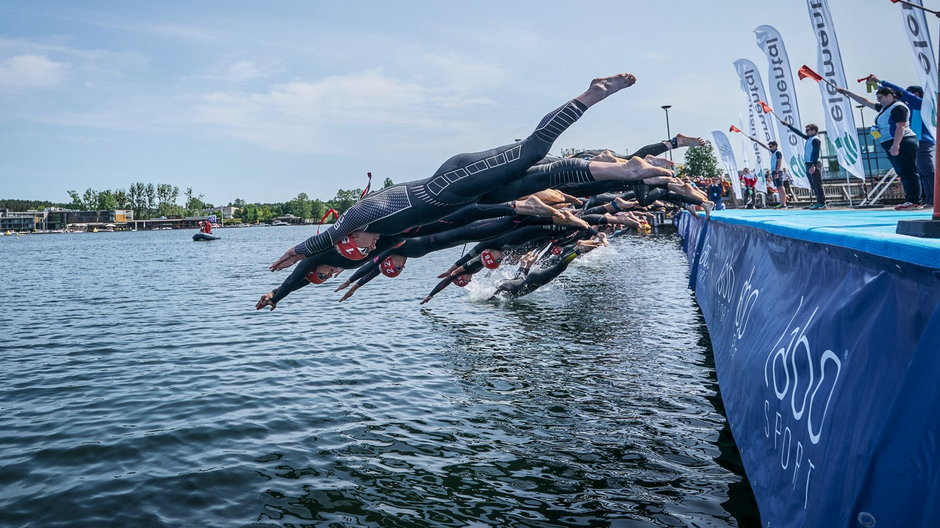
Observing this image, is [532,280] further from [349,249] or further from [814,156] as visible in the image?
[349,249]

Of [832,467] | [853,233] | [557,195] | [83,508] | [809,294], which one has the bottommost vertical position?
[83,508]

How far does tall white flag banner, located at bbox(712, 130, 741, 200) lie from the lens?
47134mm

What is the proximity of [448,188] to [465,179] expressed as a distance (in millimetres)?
298

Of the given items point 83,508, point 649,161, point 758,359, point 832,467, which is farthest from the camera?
point 649,161

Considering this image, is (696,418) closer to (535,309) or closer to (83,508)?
(83,508)

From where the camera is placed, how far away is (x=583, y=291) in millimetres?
26672

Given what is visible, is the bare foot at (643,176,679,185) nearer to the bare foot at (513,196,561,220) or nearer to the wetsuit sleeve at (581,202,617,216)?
the bare foot at (513,196,561,220)

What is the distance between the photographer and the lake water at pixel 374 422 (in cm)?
743

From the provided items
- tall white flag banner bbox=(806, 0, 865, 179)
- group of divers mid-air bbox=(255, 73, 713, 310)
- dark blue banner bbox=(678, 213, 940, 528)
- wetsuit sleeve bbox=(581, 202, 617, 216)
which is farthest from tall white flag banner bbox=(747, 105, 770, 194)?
dark blue banner bbox=(678, 213, 940, 528)

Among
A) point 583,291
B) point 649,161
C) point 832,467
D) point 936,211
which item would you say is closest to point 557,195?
point 649,161

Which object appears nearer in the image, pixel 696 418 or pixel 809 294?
pixel 809 294

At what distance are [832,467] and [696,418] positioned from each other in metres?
6.39

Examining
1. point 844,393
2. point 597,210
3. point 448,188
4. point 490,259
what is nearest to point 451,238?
point 448,188

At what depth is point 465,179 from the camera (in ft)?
29.5
